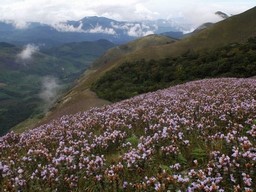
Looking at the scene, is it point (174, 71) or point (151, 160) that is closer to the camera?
point (151, 160)

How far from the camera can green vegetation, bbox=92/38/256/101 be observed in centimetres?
6531

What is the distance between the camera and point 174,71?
78.4 m

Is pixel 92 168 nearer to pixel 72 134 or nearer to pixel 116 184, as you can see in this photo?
pixel 116 184

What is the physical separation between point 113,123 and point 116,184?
261 inches

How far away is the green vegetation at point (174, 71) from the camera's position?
65.3 meters

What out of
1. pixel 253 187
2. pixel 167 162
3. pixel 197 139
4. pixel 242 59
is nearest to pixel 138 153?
pixel 167 162

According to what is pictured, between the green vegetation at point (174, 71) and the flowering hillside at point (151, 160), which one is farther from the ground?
the flowering hillside at point (151, 160)

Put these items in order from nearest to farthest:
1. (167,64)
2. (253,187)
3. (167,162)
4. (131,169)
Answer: (253,187) → (131,169) → (167,162) → (167,64)

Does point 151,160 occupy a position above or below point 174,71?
above

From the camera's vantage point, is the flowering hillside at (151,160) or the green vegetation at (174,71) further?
the green vegetation at (174,71)

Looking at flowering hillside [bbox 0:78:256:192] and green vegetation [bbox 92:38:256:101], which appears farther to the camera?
green vegetation [bbox 92:38:256:101]

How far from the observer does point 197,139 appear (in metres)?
10.8

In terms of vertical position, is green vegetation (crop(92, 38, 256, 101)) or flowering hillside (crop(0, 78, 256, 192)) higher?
flowering hillside (crop(0, 78, 256, 192))

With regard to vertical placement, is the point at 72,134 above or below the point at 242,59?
above
